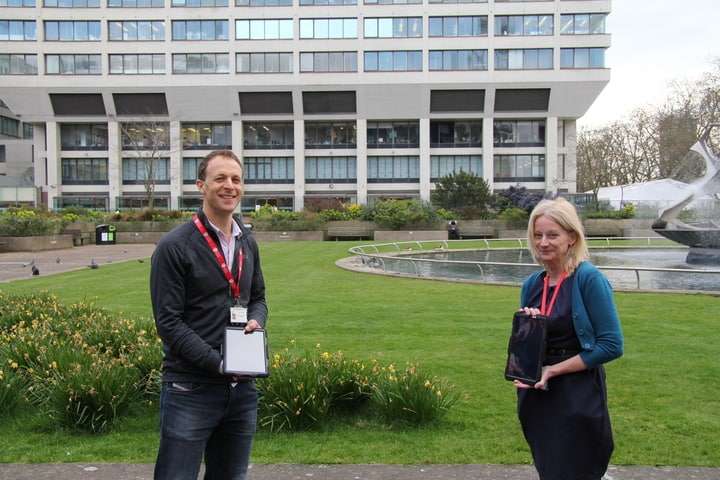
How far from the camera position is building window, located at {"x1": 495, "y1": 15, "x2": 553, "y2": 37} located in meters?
63.0

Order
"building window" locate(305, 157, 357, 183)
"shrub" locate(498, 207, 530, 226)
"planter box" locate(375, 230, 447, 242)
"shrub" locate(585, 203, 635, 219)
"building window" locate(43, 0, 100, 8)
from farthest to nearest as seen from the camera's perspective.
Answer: "building window" locate(305, 157, 357, 183)
"building window" locate(43, 0, 100, 8)
"shrub" locate(585, 203, 635, 219)
"shrub" locate(498, 207, 530, 226)
"planter box" locate(375, 230, 447, 242)

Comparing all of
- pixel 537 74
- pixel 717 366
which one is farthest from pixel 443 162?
pixel 717 366

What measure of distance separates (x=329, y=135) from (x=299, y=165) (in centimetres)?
513

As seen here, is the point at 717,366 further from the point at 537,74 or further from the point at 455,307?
the point at 537,74

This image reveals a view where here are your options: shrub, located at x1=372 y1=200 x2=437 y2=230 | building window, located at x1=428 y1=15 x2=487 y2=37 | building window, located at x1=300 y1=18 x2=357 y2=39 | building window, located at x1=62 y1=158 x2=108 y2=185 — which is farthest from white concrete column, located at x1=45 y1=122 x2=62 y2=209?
shrub, located at x1=372 y1=200 x2=437 y2=230

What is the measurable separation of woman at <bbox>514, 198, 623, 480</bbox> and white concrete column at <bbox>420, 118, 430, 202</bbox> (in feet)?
209

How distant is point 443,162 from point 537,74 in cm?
1299

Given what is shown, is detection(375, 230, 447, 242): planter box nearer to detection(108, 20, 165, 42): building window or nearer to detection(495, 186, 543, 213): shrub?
detection(495, 186, 543, 213): shrub

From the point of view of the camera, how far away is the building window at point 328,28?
63938 mm

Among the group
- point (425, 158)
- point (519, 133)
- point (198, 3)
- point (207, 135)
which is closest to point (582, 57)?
point (519, 133)

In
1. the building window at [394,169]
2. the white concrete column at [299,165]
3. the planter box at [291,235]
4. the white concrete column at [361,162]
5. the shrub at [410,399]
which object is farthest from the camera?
the building window at [394,169]

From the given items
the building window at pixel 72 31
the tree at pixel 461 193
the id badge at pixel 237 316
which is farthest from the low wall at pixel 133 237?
the id badge at pixel 237 316

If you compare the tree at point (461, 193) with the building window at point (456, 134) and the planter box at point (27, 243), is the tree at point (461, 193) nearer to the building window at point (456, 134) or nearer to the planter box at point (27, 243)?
the building window at point (456, 134)

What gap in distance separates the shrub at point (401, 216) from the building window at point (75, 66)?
3894 centimetres
